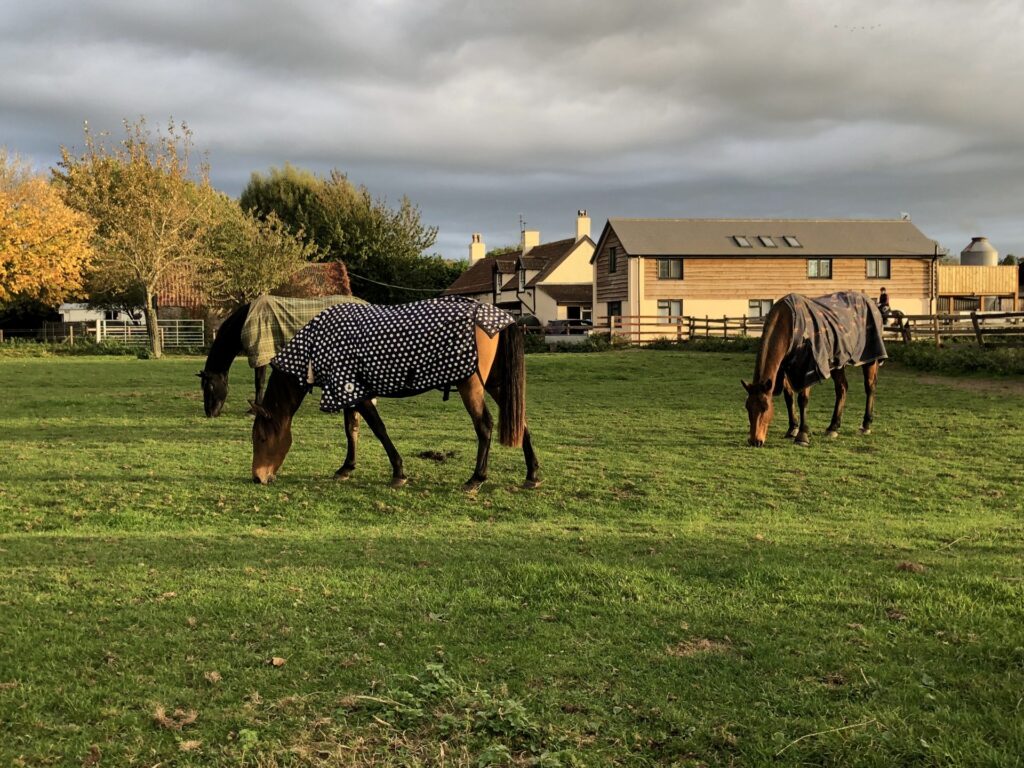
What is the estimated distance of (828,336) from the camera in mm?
11922

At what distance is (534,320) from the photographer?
47281 mm

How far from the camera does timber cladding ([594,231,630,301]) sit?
4291 cm

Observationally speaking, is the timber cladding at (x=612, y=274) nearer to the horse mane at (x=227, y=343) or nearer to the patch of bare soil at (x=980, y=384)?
the patch of bare soil at (x=980, y=384)

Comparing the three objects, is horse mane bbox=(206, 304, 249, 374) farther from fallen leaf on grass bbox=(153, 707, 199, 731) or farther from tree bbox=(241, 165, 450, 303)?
tree bbox=(241, 165, 450, 303)

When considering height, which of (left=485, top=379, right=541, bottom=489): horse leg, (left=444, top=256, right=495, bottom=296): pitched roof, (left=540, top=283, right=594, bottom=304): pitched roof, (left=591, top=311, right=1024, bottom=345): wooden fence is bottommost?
(left=485, top=379, right=541, bottom=489): horse leg

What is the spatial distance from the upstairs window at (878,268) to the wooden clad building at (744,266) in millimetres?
59

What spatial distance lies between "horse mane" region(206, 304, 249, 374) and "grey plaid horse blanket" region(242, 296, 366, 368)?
0.24m

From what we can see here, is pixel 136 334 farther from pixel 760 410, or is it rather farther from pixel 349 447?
pixel 760 410

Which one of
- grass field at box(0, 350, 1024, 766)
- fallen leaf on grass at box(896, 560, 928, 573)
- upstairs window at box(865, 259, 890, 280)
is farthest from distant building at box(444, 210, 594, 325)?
fallen leaf on grass at box(896, 560, 928, 573)

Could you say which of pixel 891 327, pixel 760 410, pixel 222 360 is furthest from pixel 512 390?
pixel 891 327

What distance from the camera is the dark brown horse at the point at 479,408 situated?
8328 mm

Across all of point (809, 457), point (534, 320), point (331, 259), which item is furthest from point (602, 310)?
point (809, 457)

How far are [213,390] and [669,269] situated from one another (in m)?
33.7

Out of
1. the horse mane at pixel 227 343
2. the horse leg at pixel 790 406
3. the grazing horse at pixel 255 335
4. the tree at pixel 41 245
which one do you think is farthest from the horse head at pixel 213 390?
the tree at pixel 41 245
